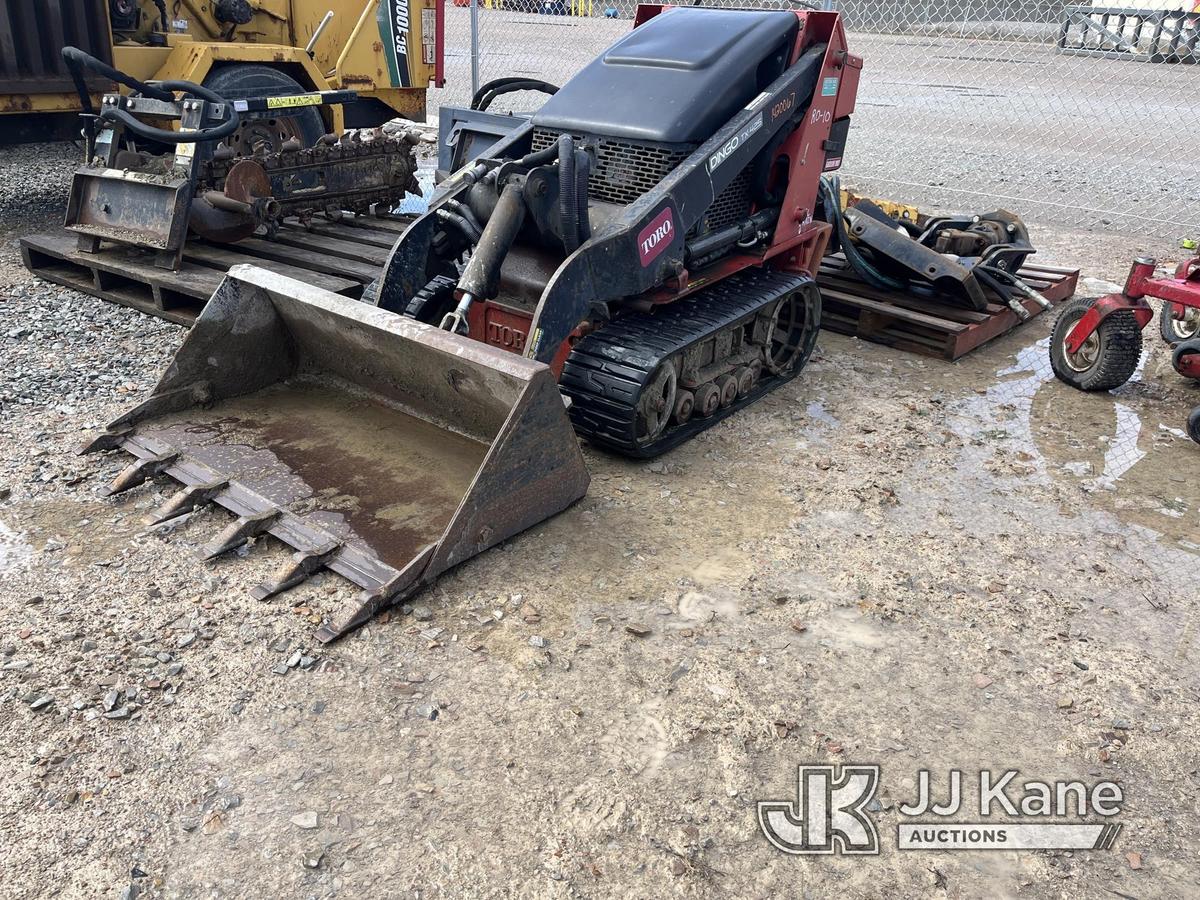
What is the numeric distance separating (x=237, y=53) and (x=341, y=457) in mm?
5452

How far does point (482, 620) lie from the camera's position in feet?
9.99

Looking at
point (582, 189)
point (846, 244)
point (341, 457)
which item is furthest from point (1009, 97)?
point (341, 457)

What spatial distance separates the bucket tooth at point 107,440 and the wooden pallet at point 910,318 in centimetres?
397

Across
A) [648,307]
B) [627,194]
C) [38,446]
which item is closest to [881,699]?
[648,307]

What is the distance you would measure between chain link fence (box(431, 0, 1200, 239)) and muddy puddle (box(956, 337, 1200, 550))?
11.8 feet

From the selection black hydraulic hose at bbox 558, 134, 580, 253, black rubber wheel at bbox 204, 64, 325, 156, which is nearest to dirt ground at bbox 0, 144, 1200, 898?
black hydraulic hose at bbox 558, 134, 580, 253

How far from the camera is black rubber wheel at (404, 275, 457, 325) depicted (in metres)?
4.41

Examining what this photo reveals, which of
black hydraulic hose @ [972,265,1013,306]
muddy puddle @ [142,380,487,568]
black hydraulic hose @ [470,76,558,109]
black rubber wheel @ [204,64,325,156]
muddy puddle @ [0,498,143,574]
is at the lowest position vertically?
muddy puddle @ [0,498,143,574]

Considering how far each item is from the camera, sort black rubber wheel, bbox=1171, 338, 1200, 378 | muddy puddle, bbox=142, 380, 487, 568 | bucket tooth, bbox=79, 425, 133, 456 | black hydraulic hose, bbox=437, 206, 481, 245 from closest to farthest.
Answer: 1. muddy puddle, bbox=142, 380, 487, 568
2. bucket tooth, bbox=79, 425, 133, 456
3. black hydraulic hose, bbox=437, 206, 481, 245
4. black rubber wheel, bbox=1171, 338, 1200, 378

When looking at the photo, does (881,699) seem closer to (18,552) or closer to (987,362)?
(18,552)

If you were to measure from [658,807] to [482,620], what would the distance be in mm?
891

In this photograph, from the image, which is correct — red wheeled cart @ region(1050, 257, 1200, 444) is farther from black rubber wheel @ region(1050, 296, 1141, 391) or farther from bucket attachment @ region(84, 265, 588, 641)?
bucket attachment @ region(84, 265, 588, 641)

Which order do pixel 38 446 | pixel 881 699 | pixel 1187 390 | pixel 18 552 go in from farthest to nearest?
pixel 1187 390 → pixel 38 446 → pixel 18 552 → pixel 881 699

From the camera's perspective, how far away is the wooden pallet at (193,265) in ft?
17.8
